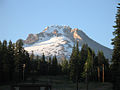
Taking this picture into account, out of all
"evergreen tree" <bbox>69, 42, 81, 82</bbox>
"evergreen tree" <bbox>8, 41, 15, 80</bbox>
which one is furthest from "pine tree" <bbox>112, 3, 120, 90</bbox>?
"evergreen tree" <bbox>8, 41, 15, 80</bbox>

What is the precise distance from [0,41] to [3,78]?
17978 mm

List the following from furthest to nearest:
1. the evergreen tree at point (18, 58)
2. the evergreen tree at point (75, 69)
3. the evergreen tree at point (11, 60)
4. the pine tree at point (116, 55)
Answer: the evergreen tree at point (75, 69)
the evergreen tree at point (18, 58)
the evergreen tree at point (11, 60)
the pine tree at point (116, 55)

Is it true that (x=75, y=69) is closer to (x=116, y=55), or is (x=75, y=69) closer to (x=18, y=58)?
(x=18, y=58)

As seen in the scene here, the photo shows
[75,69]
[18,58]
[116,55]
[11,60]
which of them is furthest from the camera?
[75,69]

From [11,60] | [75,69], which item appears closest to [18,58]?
[11,60]

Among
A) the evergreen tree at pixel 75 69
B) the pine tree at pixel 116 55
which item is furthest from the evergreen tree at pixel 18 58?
the pine tree at pixel 116 55

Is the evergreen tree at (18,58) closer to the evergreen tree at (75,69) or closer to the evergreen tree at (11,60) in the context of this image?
the evergreen tree at (11,60)

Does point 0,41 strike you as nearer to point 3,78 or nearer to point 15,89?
point 3,78

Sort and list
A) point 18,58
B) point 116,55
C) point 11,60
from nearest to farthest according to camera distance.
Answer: point 116,55
point 11,60
point 18,58

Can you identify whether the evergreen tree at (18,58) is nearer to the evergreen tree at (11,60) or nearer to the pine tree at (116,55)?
the evergreen tree at (11,60)

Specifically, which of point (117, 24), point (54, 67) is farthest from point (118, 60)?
point (54, 67)

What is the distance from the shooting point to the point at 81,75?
75.2 metres

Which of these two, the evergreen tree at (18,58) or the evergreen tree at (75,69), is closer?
the evergreen tree at (18,58)

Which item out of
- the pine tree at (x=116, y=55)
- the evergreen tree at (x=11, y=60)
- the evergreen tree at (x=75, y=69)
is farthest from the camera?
the evergreen tree at (x=75, y=69)
